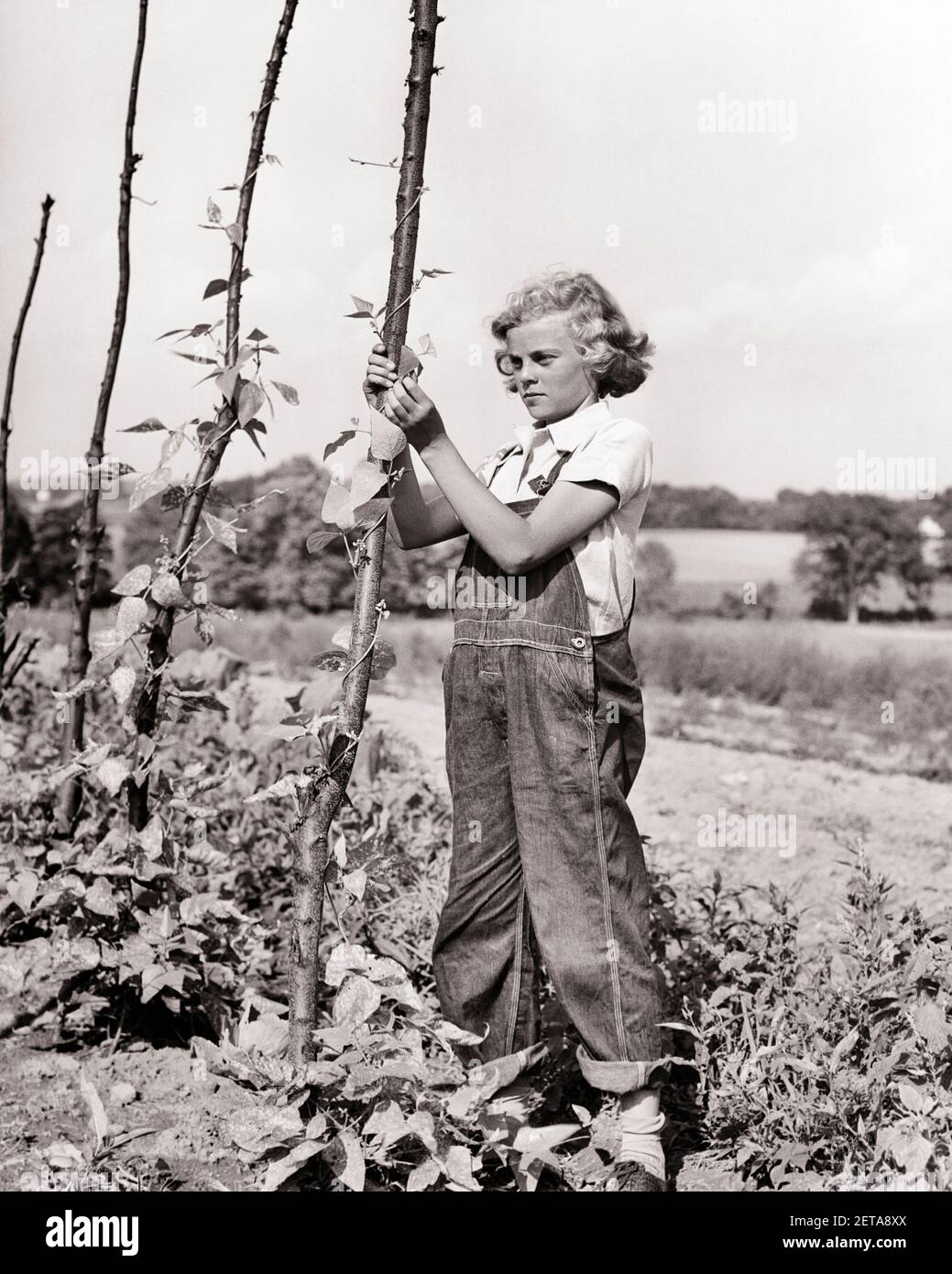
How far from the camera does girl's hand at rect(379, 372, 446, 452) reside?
1.87 m

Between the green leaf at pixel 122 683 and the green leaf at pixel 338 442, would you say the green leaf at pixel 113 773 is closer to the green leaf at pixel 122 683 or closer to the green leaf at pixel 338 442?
the green leaf at pixel 122 683

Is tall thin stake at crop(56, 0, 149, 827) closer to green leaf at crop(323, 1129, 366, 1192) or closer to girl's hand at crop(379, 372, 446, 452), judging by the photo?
girl's hand at crop(379, 372, 446, 452)

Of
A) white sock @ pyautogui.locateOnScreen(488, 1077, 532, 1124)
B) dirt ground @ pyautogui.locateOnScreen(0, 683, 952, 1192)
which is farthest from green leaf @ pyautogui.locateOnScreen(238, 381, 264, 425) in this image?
white sock @ pyautogui.locateOnScreen(488, 1077, 532, 1124)

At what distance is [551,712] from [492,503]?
0.34 metres

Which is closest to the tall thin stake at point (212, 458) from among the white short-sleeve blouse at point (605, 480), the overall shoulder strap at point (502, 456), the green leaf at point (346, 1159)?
the overall shoulder strap at point (502, 456)

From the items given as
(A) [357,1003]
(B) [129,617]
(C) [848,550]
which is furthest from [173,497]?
(C) [848,550]

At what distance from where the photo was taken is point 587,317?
7.05ft

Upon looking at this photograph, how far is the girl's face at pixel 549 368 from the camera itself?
7.03 feet

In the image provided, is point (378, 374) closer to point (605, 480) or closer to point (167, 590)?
point (605, 480)

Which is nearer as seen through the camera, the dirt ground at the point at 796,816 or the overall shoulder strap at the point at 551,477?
the overall shoulder strap at the point at 551,477

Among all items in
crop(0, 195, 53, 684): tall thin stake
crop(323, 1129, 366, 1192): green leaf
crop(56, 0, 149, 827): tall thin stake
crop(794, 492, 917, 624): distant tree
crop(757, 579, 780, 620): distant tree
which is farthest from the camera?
crop(757, 579, 780, 620): distant tree

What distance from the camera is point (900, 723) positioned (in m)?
6.73

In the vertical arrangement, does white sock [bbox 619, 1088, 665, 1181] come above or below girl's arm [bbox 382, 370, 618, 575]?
below

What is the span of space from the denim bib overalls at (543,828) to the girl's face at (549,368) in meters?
0.14
